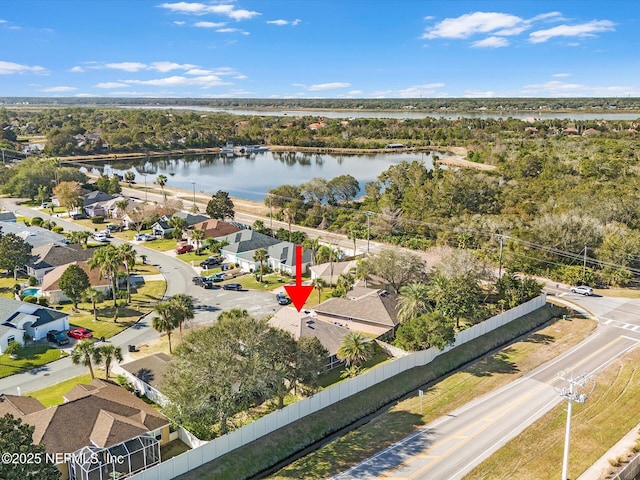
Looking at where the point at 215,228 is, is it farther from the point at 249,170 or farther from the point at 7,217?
the point at 249,170

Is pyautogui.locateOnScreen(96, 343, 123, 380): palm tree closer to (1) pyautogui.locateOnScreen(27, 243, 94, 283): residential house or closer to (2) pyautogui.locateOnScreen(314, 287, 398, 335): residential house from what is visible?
(2) pyautogui.locateOnScreen(314, 287, 398, 335): residential house

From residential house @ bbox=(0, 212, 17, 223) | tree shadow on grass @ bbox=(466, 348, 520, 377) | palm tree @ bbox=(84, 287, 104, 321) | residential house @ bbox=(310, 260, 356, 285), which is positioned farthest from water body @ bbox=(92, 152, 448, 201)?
tree shadow on grass @ bbox=(466, 348, 520, 377)

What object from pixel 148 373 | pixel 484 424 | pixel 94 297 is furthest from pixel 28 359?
pixel 484 424

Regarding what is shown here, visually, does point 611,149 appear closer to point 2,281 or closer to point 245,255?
point 245,255

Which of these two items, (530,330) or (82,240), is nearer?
(530,330)

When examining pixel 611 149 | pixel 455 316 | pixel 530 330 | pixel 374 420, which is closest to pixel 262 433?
pixel 374 420
